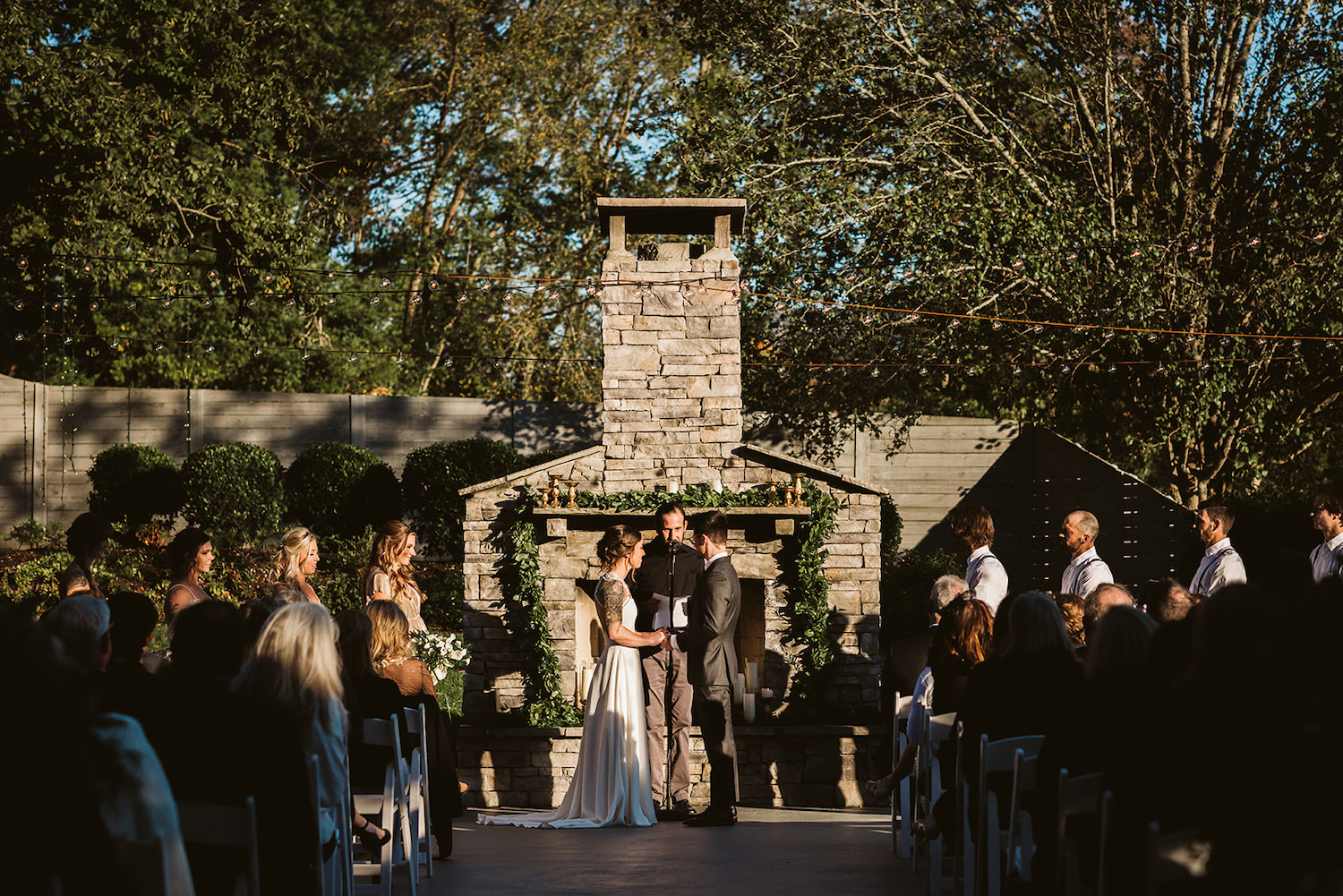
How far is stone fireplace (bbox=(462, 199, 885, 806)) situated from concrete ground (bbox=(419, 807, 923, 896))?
1228 millimetres

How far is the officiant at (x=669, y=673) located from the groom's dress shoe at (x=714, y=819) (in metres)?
0.17

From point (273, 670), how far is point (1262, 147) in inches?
478

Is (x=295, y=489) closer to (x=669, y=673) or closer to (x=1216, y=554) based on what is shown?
(x=669, y=673)

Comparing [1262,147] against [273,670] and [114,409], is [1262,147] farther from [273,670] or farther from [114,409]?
[114,409]

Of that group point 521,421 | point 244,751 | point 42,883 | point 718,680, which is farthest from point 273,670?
point 521,421

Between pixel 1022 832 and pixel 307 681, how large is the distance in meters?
2.23

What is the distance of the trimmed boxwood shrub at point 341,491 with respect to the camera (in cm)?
1495

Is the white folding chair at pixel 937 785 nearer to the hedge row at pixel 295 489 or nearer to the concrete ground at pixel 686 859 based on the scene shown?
the concrete ground at pixel 686 859

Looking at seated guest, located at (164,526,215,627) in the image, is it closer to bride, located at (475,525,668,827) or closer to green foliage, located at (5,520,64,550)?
bride, located at (475,525,668,827)

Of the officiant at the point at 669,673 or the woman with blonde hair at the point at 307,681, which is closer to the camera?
the woman with blonde hair at the point at 307,681

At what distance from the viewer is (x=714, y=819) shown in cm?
734

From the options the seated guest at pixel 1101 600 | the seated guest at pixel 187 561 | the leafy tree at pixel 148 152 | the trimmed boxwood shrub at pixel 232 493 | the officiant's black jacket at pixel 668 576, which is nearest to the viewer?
the seated guest at pixel 1101 600

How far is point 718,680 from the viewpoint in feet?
24.2

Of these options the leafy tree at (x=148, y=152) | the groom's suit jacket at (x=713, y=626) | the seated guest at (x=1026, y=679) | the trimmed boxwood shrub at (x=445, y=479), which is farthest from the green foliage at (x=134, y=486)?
the seated guest at (x=1026, y=679)
